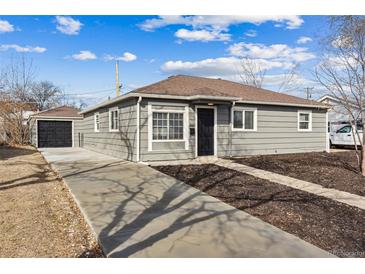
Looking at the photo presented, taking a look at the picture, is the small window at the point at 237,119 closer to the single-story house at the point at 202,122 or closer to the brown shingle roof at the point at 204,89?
the single-story house at the point at 202,122

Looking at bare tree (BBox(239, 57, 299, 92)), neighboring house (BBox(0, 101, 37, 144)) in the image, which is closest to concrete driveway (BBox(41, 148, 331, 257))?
neighboring house (BBox(0, 101, 37, 144))

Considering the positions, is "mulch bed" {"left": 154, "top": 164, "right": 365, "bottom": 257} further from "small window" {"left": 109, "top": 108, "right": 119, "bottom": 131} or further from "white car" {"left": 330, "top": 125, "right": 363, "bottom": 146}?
"white car" {"left": 330, "top": 125, "right": 363, "bottom": 146}

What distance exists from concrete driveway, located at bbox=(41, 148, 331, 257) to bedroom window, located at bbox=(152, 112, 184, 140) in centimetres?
447

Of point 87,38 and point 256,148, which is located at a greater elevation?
point 87,38

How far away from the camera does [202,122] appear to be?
12.9m

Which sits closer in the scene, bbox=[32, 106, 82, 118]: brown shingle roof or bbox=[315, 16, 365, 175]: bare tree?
bbox=[315, 16, 365, 175]: bare tree

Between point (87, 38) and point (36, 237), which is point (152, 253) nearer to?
point (36, 237)

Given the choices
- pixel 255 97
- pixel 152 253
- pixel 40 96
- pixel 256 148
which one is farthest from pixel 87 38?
pixel 40 96

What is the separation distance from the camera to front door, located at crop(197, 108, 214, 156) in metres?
12.9

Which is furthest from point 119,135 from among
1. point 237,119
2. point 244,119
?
point 244,119

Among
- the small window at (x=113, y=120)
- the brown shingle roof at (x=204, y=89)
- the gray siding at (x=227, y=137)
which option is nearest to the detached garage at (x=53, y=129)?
the gray siding at (x=227, y=137)
